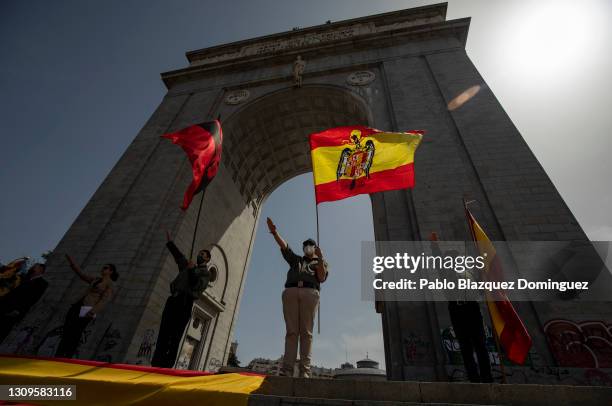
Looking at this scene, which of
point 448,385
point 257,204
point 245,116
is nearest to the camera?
point 448,385

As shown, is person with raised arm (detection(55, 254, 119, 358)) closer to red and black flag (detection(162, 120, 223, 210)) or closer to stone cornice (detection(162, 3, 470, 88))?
red and black flag (detection(162, 120, 223, 210))

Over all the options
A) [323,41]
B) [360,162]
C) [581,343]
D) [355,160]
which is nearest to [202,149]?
[355,160]

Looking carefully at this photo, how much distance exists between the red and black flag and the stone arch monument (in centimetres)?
449

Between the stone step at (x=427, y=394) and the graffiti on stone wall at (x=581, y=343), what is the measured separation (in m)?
4.17

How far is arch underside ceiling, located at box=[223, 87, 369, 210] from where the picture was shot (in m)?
15.0

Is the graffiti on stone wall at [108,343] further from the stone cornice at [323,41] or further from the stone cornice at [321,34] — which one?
the stone cornice at [321,34]

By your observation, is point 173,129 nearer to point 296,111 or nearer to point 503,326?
point 296,111


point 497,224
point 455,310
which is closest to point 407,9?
point 497,224

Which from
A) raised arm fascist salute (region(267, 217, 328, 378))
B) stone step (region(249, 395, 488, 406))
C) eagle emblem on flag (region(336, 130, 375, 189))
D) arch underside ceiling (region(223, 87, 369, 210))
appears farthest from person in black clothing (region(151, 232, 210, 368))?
arch underside ceiling (region(223, 87, 369, 210))

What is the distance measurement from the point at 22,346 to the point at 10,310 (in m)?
4.08

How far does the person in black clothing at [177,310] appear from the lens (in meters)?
4.93

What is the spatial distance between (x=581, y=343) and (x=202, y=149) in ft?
31.5

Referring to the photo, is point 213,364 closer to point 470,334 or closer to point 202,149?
point 202,149

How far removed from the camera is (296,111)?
16359 millimetres
